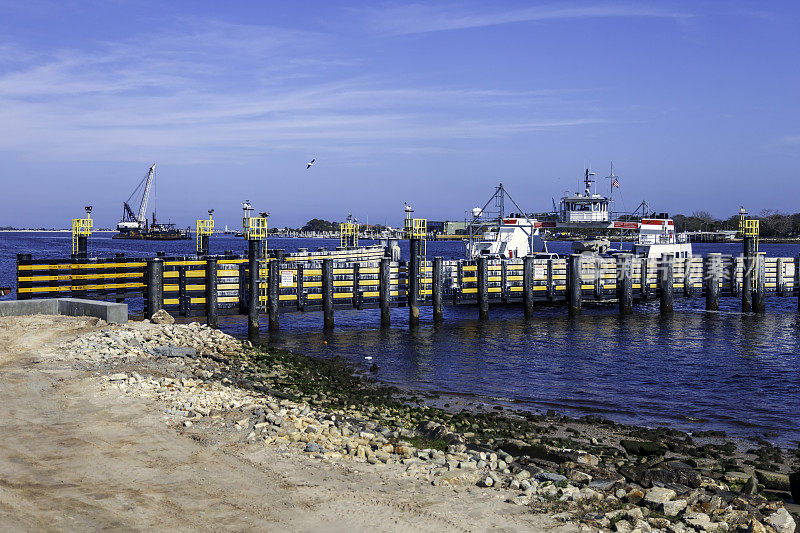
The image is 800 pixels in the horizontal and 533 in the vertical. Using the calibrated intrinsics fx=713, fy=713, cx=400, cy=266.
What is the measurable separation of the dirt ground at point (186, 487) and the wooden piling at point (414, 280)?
1799cm

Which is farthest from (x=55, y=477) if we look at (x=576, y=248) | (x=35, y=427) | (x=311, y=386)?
(x=576, y=248)

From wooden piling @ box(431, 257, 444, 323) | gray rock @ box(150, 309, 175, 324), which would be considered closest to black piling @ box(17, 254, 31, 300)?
gray rock @ box(150, 309, 175, 324)

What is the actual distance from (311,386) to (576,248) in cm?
3143

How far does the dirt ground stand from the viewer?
8.20 m

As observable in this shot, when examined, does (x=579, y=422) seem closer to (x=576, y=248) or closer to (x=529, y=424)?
(x=529, y=424)

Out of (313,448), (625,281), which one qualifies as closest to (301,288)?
(625,281)

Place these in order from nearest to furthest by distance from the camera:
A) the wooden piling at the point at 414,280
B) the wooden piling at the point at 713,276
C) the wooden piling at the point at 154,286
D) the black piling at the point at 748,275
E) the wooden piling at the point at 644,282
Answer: the wooden piling at the point at 154,286
the wooden piling at the point at 414,280
the wooden piling at the point at 644,282
the wooden piling at the point at 713,276
the black piling at the point at 748,275

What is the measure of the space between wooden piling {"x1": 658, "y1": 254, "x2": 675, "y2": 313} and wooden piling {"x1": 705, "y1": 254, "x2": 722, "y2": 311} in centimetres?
205

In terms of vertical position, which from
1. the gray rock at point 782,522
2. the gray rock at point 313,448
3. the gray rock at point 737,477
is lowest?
the gray rock at point 737,477

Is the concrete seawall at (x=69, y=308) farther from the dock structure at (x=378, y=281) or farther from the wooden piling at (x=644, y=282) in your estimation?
the wooden piling at (x=644, y=282)

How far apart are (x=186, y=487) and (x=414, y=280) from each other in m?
21.2

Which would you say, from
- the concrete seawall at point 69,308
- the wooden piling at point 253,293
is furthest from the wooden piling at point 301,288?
the concrete seawall at point 69,308

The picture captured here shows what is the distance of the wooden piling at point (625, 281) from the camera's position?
1378 inches

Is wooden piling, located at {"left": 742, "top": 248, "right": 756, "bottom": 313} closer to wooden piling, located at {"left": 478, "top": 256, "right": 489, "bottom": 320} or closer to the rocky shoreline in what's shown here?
wooden piling, located at {"left": 478, "top": 256, "right": 489, "bottom": 320}
